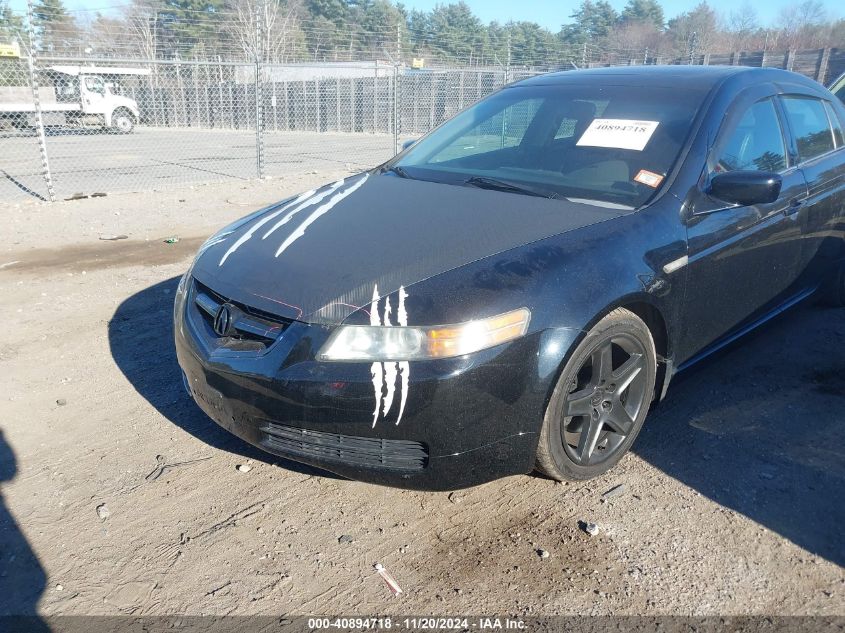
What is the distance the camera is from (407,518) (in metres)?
2.66

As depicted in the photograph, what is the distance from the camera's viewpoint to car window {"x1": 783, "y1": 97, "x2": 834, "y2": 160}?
381cm

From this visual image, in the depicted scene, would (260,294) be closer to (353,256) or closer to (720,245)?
(353,256)

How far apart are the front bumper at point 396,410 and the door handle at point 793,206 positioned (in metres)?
1.98

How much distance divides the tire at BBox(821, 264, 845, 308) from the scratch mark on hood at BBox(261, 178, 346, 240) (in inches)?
130

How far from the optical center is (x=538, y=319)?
93.7 inches

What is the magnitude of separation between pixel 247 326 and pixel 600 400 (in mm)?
1424

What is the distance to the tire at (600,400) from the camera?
2541 mm

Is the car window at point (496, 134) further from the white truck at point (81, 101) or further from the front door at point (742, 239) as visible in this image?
the white truck at point (81, 101)

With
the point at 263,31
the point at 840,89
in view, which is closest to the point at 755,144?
the point at 840,89

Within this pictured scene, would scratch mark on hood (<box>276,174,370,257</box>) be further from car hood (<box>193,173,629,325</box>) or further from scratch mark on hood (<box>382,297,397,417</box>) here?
scratch mark on hood (<box>382,297,397,417</box>)

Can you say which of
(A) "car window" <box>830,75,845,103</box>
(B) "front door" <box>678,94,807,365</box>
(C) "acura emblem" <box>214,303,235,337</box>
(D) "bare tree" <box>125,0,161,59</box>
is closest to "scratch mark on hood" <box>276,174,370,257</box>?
(C) "acura emblem" <box>214,303,235,337</box>

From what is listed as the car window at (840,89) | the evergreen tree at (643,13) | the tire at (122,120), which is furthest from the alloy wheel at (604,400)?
the evergreen tree at (643,13)

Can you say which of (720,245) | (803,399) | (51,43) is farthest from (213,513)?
(51,43)

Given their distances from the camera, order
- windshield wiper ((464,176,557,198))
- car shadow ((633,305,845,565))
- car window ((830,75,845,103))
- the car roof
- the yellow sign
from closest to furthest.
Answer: car shadow ((633,305,845,565)) < windshield wiper ((464,176,557,198)) < the car roof < car window ((830,75,845,103)) < the yellow sign
